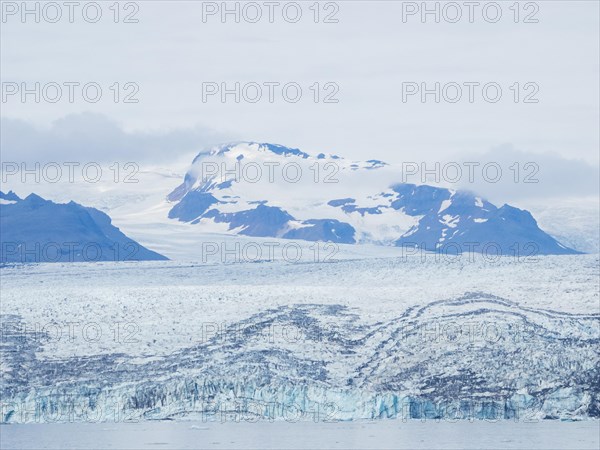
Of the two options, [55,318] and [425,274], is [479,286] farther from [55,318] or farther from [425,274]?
[55,318]

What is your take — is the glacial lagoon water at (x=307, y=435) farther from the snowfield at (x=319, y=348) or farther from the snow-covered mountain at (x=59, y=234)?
the snow-covered mountain at (x=59, y=234)

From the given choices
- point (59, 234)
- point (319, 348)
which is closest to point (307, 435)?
point (319, 348)

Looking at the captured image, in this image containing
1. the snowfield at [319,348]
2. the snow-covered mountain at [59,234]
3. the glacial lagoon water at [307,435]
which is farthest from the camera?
the snow-covered mountain at [59,234]

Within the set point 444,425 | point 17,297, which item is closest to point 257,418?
point 444,425

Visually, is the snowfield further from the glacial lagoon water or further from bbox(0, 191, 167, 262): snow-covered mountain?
bbox(0, 191, 167, 262): snow-covered mountain

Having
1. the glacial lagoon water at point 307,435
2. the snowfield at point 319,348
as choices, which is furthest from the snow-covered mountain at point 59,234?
the glacial lagoon water at point 307,435

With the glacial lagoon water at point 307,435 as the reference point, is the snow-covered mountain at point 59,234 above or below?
above

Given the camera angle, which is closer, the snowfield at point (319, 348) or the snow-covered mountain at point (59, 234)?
the snowfield at point (319, 348)
